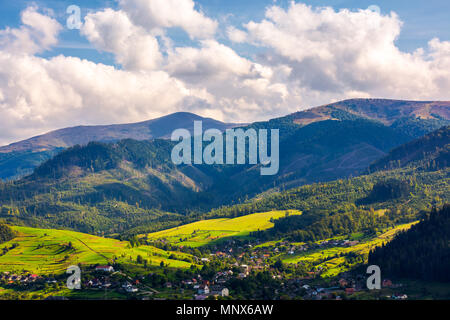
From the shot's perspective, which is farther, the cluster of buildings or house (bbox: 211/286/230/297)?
the cluster of buildings

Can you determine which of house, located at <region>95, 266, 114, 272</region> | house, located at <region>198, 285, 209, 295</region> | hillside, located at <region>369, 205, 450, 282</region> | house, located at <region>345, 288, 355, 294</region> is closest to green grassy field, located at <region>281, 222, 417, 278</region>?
hillside, located at <region>369, 205, 450, 282</region>

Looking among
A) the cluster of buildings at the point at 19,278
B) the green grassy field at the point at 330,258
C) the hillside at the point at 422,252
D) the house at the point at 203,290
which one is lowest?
the cluster of buildings at the point at 19,278

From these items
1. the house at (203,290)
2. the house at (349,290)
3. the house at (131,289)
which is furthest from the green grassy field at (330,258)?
the house at (131,289)

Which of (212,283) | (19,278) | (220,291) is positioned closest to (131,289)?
(212,283)

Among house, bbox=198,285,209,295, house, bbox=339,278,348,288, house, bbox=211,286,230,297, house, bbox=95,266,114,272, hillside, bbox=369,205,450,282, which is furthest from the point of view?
house, bbox=95,266,114,272

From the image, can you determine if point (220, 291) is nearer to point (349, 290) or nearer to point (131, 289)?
point (131, 289)

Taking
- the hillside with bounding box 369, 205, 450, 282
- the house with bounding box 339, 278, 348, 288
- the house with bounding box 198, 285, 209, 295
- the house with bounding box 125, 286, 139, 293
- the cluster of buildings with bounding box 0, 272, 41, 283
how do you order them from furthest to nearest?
1. the cluster of buildings with bounding box 0, 272, 41, 283
2. the hillside with bounding box 369, 205, 450, 282
3. the house with bounding box 339, 278, 348, 288
4. the house with bounding box 125, 286, 139, 293
5. the house with bounding box 198, 285, 209, 295

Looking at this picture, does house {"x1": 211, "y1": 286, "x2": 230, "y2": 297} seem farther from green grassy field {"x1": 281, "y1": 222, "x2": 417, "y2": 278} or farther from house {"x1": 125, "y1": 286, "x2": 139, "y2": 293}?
green grassy field {"x1": 281, "y1": 222, "x2": 417, "y2": 278}

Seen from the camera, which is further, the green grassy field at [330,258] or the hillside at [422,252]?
the green grassy field at [330,258]

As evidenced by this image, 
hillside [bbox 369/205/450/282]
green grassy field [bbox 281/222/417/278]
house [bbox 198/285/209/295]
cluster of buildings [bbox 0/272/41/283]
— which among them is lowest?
cluster of buildings [bbox 0/272/41/283]

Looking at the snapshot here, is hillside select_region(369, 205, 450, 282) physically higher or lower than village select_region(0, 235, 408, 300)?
higher

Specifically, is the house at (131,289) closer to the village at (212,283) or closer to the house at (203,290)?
the village at (212,283)
